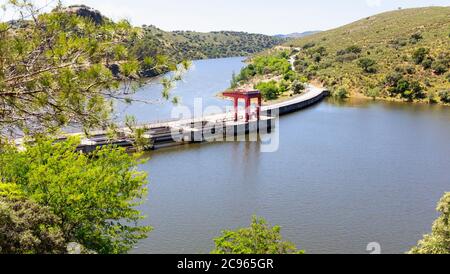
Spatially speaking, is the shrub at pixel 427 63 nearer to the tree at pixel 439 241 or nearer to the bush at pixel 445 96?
the bush at pixel 445 96

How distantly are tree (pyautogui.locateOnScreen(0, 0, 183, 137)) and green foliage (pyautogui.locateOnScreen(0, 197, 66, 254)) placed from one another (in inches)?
138

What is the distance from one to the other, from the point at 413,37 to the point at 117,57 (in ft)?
399

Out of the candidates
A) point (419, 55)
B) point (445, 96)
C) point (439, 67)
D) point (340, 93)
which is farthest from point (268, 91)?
point (419, 55)

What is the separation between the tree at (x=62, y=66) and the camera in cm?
1042

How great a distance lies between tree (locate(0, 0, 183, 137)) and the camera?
10.4 metres

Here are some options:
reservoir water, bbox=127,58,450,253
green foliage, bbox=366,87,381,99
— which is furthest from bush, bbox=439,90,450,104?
reservoir water, bbox=127,58,450,253

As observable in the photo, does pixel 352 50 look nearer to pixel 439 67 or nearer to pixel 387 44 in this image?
pixel 387 44

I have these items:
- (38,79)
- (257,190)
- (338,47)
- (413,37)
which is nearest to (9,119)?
(38,79)

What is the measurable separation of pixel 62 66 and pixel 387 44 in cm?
12301

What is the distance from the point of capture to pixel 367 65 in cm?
10506

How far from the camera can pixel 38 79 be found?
415 inches

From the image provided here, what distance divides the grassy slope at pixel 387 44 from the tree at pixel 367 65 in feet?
4.01

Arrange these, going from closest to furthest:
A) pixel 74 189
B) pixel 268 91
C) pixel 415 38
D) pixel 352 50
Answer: pixel 74 189, pixel 268 91, pixel 415 38, pixel 352 50
